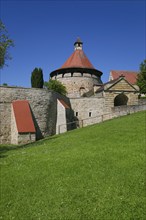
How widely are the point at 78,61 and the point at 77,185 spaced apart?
3976cm

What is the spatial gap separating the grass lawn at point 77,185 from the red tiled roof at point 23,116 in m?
10.2

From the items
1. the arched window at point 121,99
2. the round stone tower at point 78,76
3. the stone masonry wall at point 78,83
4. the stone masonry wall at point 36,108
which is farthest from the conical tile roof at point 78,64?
the stone masonry wall at point 36,108

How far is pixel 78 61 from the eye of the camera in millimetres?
45906

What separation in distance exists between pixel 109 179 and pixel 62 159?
311 cm

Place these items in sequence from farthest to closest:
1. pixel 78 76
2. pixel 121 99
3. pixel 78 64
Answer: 1. pixel 78 64
2. pixel 78 76
3. pixel 121 99

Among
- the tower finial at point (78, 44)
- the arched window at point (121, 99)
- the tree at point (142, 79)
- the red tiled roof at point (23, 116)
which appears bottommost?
the red tiled roof at point (23, 116)

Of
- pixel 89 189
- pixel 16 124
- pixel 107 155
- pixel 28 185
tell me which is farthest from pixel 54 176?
pixel 16 124

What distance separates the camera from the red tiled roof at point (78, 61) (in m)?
44.8

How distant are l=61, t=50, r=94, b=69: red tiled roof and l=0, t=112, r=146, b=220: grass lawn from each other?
1351 inches

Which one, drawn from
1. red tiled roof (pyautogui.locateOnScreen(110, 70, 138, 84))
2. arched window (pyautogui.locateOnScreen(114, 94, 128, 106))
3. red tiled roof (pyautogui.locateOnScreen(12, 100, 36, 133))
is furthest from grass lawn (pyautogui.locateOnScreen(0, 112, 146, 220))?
red tiled roof (pyautogui.locateOnScreen(110, 70, 138, 84))

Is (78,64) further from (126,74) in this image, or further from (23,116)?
(23,116)

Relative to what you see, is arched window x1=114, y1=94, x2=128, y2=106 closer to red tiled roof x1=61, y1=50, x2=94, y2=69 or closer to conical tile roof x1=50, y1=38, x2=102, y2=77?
conical tile roof x1=50, y1=38, x2=102, y2=77

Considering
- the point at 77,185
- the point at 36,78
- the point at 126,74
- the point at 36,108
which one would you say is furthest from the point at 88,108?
the point at 77,185

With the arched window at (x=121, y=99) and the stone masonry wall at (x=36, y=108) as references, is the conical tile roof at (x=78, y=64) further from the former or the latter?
the stone masonry wall at (x=36, y=108)
